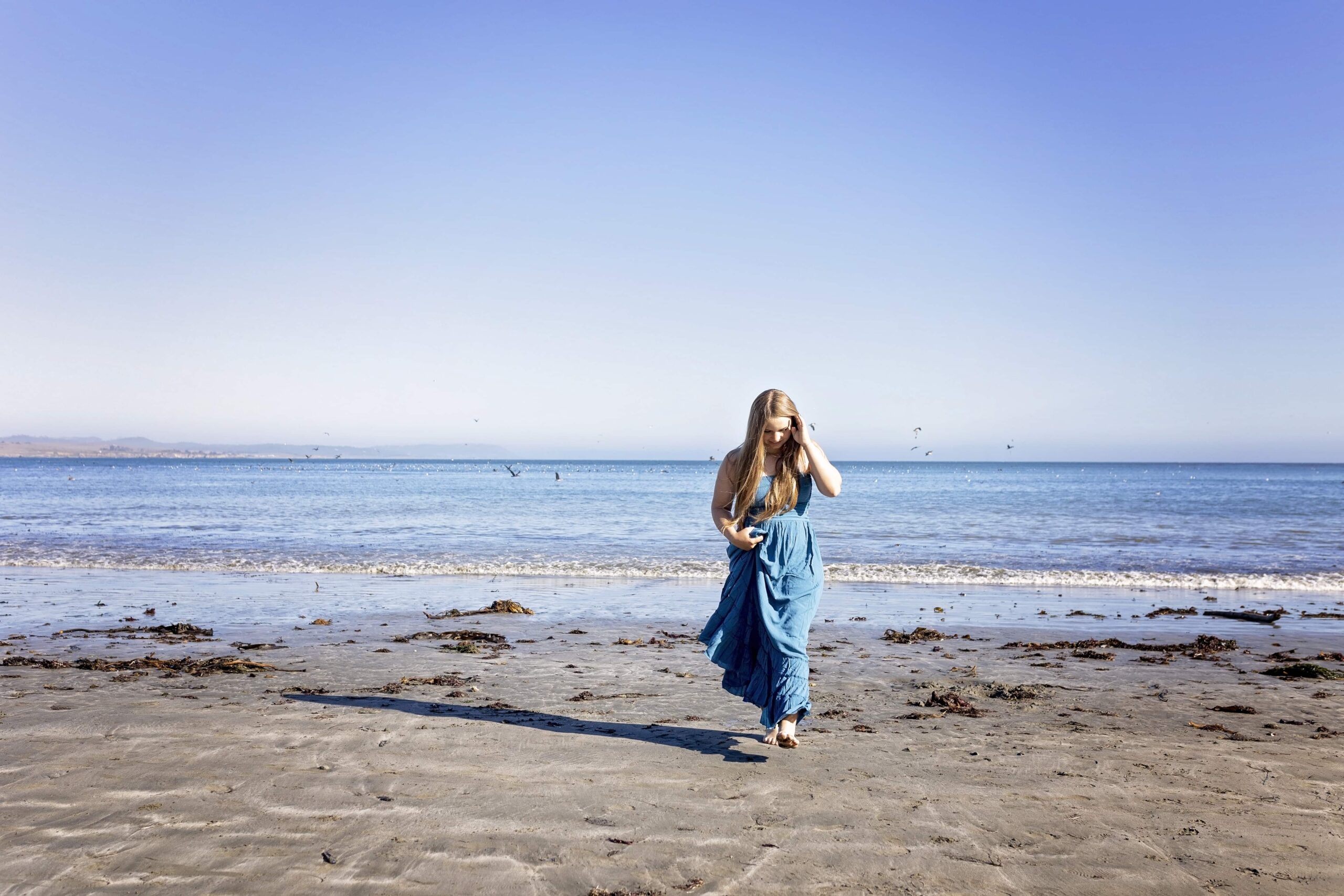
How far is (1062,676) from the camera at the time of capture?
8.38 m

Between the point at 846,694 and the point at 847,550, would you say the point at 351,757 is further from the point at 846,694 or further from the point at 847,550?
the point at 847,550

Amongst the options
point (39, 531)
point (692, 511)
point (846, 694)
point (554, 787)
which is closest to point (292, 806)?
point (554, 787)

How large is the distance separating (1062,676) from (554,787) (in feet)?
18.2

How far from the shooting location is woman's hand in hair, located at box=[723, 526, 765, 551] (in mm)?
5586

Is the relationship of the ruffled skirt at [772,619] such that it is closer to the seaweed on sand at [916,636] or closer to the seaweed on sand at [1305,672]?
the seaweed on sand at [916,636]

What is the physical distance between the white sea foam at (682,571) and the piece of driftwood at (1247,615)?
122 inches

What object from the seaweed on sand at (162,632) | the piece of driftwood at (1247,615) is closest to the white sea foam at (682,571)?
the piece of driftwood at (1247,615)

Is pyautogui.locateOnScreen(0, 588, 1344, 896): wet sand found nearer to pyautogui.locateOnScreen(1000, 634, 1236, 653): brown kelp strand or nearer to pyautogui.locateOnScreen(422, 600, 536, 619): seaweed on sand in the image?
pyautogui.locateOnScreen(1000, 634, 1236, 653): brown kelp strand

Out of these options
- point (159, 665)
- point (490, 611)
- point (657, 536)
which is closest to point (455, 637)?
point (490, 611)

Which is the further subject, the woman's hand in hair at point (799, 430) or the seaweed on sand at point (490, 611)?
the seaweed on sand at point (490, 611)

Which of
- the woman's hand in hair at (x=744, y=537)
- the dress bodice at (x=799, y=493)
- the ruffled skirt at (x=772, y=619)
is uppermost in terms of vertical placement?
the dress bodice at (x=799, y=493)

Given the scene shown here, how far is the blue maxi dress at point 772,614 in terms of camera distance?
561 cm

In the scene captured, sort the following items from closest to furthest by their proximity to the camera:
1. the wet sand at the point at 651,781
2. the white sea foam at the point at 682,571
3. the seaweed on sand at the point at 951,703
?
the wet sand at the point at 651,781
the seaweed on sand at the point at 951,703
the white sea foam at the point at 682,571

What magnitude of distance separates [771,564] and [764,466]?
63 centimetres
